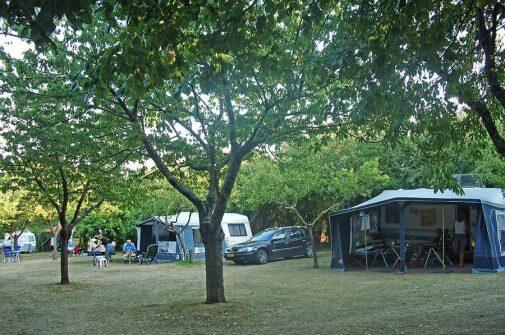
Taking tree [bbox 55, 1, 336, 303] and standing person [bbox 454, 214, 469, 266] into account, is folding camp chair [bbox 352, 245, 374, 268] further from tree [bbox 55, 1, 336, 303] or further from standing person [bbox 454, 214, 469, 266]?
tree [bbox 55, 1, 336, 303]

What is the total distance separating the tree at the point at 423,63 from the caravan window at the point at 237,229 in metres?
19.4

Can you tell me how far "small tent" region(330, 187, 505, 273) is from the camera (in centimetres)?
1376

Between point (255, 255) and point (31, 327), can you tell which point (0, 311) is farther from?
point (255, 255)

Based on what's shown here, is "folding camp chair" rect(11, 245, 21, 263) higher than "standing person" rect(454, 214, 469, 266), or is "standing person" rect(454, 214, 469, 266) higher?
"standing person" rect(454, 214, 469, 266)

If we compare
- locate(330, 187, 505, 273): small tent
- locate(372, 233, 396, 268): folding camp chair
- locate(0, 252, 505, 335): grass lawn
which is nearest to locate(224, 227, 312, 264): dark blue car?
locate(330, 187, 505, 273): small tent

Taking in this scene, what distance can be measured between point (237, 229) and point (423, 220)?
1013 cm

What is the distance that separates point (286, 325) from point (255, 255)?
1266cm

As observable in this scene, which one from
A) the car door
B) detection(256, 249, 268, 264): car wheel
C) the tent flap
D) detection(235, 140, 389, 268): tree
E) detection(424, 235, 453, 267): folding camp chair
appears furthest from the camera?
the car door

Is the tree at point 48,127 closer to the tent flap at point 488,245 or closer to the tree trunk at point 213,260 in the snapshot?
the tree trunk at point 213,260

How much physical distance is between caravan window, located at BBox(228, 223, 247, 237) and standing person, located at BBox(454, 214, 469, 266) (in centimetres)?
1195

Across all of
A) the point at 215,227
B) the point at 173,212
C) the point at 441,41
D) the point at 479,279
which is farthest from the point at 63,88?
the point at 173,212

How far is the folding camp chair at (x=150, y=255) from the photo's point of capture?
23350 millimetres

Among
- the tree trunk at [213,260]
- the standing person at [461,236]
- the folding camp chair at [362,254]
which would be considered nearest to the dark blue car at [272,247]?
the folding camp chair at [362,254]

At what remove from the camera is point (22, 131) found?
32.6ft
